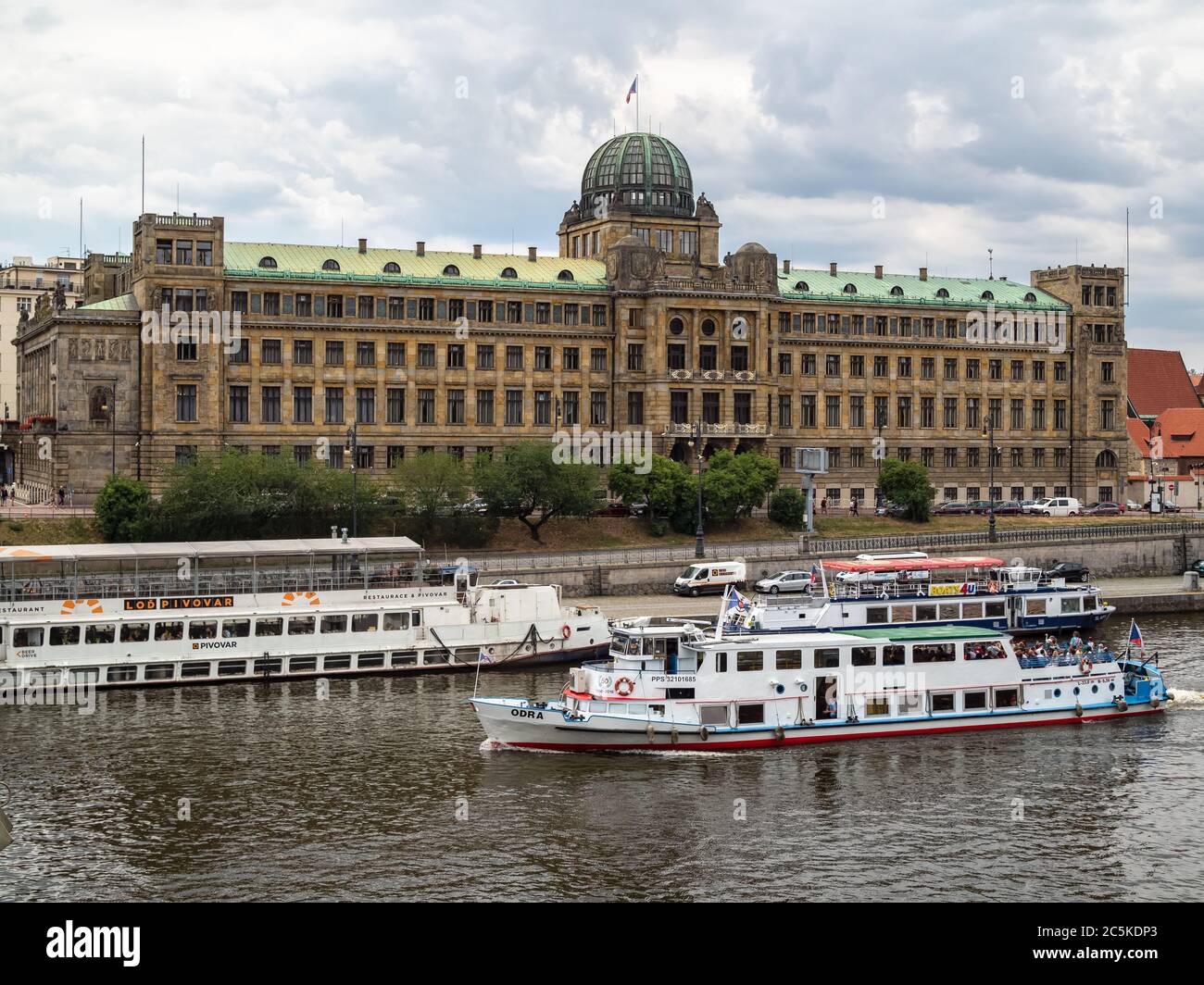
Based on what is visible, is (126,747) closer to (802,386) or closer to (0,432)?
(0,432)

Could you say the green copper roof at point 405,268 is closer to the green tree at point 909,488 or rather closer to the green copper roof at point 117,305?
the green copper roof at point 117,305

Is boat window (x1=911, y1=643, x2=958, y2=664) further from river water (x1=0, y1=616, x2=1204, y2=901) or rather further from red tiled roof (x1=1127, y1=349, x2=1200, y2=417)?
red tiled roof (x1=1127, y1=349, x2=1200, y2=417)

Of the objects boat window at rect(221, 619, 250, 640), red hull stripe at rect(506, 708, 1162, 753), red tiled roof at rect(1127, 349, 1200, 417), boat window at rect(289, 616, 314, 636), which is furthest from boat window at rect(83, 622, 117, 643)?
red tiled roof at rect(1127, 349, 1200, 417)

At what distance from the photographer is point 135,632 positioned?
69312 mm

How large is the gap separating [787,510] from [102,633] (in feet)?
205

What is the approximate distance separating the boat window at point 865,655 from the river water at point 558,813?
3212 mm

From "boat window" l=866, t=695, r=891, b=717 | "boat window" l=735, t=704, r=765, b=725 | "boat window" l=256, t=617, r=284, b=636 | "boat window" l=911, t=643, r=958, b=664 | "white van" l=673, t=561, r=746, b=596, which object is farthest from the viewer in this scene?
"white van" l=673, t=561, r=746, b=596

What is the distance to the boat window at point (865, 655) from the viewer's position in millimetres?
60219

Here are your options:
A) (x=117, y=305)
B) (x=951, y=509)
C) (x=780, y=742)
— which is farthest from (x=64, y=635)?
(x=951, y=509)

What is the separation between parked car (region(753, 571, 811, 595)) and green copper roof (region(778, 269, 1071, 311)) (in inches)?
1862

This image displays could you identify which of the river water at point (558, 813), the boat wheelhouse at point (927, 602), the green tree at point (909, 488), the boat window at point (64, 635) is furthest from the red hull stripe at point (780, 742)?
the green tree at point (909, 488)

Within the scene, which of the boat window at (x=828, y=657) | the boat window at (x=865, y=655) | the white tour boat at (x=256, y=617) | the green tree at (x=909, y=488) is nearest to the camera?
the boat window at (x=828, y=657)

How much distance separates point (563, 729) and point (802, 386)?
274 feet

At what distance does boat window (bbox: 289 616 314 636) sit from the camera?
7169cm
